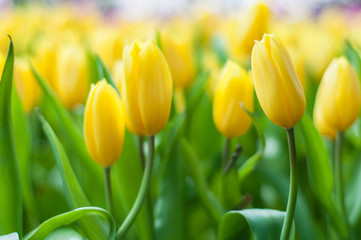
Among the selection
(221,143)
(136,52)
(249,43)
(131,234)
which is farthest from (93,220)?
(249,43)

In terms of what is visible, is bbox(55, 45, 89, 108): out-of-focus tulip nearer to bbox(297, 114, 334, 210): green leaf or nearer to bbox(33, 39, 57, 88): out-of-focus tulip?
bbox(33, 39, 57, 88): out-of-focus tulip

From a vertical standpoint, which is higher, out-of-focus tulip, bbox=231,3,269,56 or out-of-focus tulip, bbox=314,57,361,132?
out-of-focus tulip, bbox=231,3,269,56

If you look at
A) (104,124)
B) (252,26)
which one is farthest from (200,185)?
(252,26)

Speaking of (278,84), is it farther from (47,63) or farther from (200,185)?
(47,63)

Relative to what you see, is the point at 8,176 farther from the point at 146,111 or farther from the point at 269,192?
the point at 269,192

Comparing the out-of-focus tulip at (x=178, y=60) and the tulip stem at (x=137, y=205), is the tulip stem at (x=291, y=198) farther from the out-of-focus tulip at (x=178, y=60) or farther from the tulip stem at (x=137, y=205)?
the out-of-focus tulip at (x=178, y=60)

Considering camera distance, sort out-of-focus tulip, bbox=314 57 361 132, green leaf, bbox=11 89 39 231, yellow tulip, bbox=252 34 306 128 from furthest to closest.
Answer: green leaf, bbox=11 89 39 231 < out-of-focus tulip, bbox=314 57 361 132 < yellow tulip, bbox=252 34 306 128

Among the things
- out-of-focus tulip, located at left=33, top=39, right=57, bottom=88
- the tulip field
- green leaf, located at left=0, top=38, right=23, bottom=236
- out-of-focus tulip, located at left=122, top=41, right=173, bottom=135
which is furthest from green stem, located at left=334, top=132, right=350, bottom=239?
out-of-focus tulip, located at left=33, top=39, right=57, bottom=88
